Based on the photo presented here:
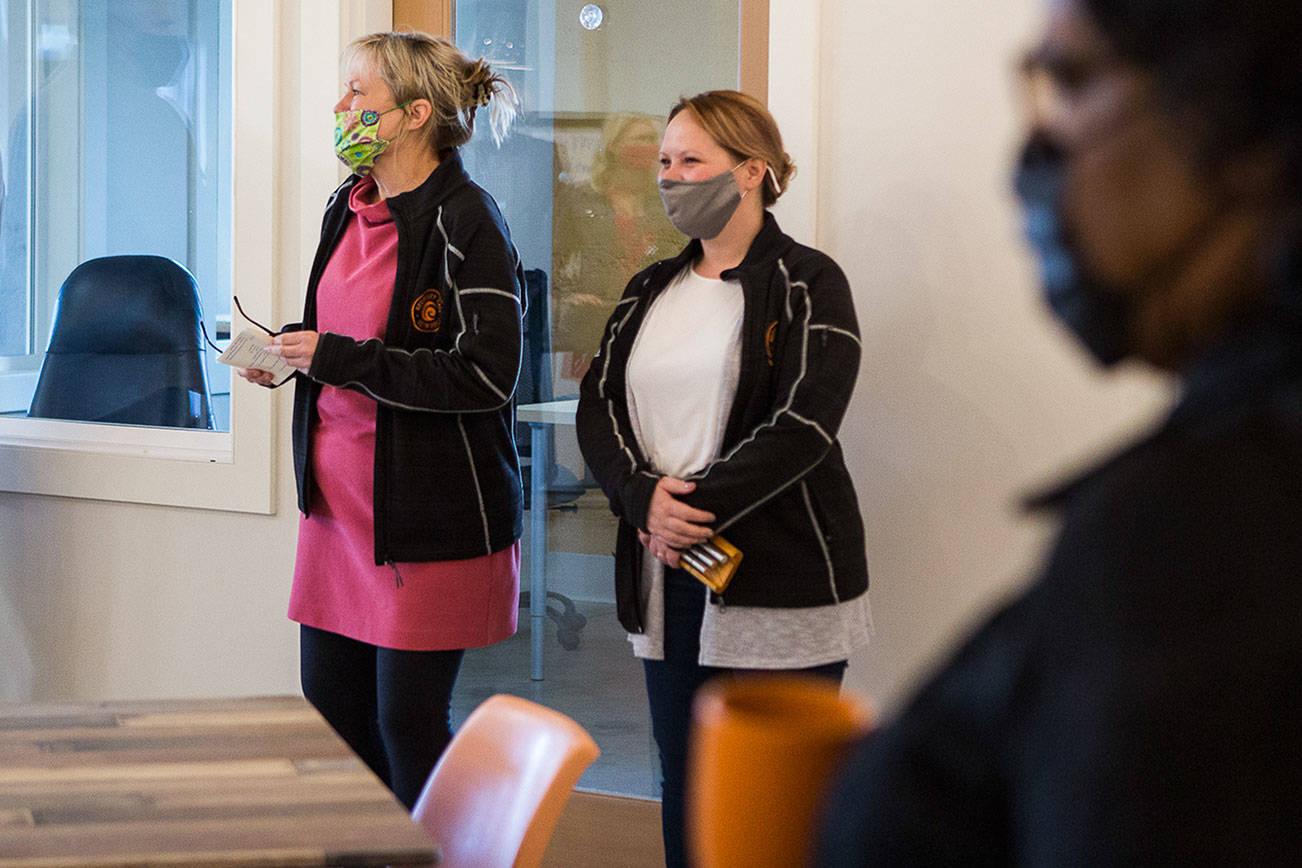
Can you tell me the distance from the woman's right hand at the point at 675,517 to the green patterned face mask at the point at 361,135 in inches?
32.0

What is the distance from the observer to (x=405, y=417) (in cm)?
223

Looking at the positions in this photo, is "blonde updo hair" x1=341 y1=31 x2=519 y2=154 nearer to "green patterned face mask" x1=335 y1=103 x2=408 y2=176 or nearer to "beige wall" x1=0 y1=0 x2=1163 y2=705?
"green patterned face mask" x1=335 y1=103 x2=408 y2=176

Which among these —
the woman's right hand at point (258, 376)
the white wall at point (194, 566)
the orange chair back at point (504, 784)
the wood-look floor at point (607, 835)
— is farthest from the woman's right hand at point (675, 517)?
the white wall at point (194, 566)

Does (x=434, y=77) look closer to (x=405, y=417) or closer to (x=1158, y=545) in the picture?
(x=405, y=417)

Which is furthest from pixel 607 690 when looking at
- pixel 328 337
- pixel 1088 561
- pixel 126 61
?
pixel 1088 561

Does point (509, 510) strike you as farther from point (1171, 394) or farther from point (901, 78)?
point (1171, 394)

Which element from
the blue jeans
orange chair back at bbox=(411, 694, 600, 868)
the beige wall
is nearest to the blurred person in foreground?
orange chair back at bbox=(411, 694, 600, 868)

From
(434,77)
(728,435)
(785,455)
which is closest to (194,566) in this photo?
(434,77)

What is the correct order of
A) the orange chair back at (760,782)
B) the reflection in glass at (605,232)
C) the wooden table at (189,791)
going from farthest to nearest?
the reflection in glass at (605,232), the wooden table at (189,791), the orange chair back at (760,782)

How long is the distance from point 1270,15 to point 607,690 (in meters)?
2.63

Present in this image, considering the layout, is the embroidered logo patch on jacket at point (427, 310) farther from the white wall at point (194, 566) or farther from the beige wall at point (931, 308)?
the white wall at point (194, 566)

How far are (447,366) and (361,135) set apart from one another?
1.51 feet

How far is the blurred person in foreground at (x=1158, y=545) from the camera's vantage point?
40 centimetres

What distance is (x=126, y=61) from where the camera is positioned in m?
3.36
